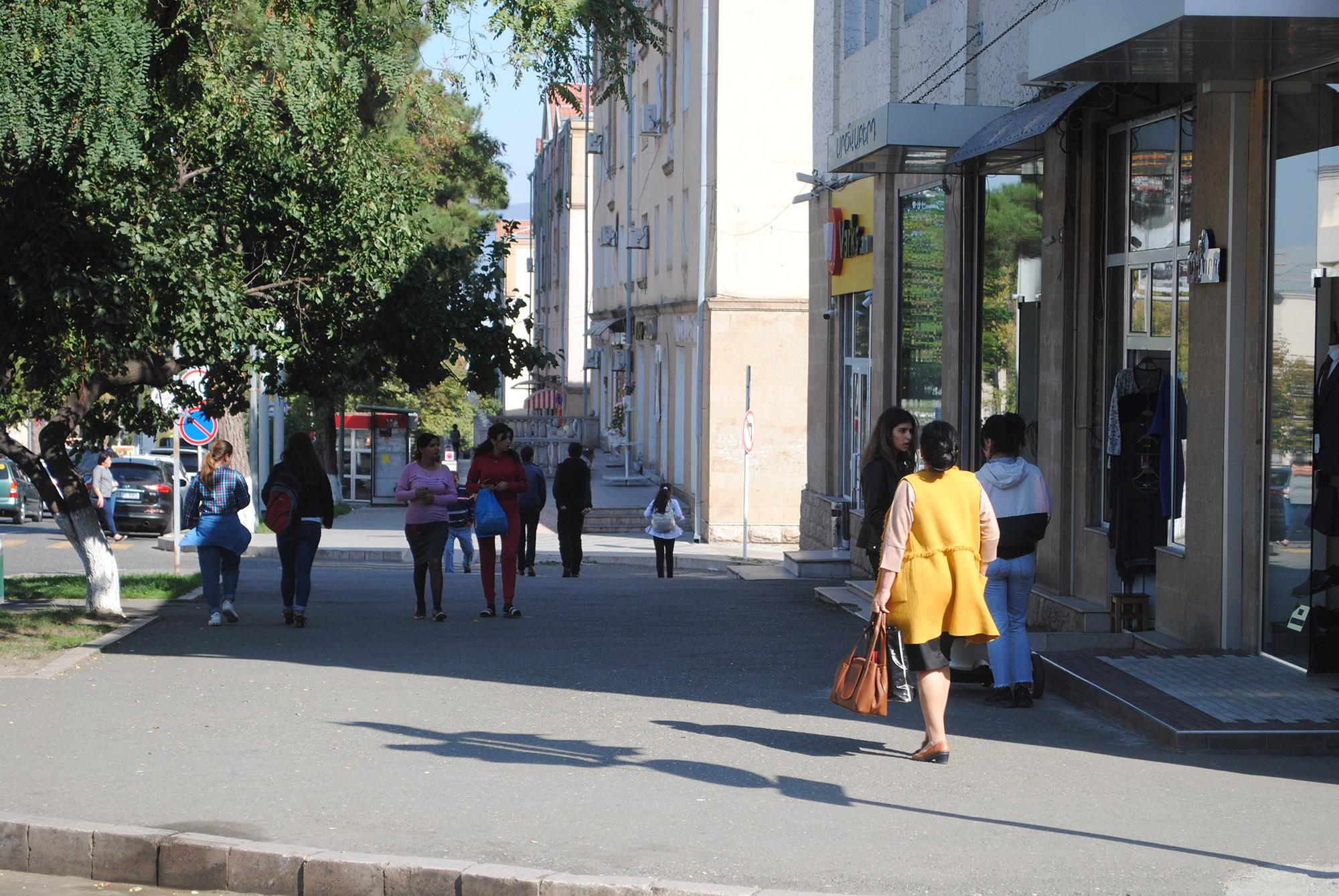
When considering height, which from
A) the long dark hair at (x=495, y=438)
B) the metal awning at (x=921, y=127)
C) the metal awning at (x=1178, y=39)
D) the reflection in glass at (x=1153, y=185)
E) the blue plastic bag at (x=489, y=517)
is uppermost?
the metal awning at (x=921, y=127)

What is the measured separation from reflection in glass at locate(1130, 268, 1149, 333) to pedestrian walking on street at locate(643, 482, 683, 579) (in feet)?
30.5

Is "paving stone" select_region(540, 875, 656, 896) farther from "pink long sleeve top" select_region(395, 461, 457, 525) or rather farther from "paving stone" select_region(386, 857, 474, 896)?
"pink long sleeve top" select_region(395, 461, 457, 525)

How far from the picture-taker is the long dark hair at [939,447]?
7.25m

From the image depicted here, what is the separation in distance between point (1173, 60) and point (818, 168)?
461 inches

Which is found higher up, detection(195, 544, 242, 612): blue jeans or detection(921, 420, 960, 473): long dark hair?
detection(921, 420, 960, 473): long dark hair

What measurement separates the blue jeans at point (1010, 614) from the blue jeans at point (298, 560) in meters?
6.58

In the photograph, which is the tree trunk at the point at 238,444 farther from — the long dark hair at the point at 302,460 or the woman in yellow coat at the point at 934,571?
the woman in yellow coat at the point at 934,571

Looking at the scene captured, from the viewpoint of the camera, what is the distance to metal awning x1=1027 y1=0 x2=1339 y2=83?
771cm

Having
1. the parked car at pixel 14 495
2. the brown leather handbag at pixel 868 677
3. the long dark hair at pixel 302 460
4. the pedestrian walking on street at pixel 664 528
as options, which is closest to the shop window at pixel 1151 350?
the brown leather handbag at pixel 868 677

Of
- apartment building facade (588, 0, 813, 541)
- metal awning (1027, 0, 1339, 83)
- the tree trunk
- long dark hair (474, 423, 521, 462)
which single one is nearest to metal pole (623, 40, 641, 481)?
apartment building facade (588, 0, 813, 541)

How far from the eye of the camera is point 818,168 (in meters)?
20.4

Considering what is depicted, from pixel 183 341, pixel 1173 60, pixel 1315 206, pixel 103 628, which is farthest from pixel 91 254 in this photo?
pixel 1315 206

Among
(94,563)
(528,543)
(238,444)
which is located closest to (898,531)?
(94,563)

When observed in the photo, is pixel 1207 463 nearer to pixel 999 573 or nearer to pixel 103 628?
pixel 999 573
